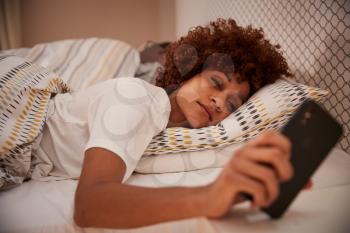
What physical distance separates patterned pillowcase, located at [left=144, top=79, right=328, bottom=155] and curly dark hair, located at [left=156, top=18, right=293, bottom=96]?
0.13 meters

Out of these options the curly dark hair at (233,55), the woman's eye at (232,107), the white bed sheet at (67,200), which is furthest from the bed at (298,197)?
the woman's eye at (232,107)

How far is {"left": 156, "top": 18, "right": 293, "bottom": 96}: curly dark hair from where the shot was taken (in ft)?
3.41

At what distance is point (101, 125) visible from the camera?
71 cm

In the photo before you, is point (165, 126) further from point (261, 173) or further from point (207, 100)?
point (261, 173)

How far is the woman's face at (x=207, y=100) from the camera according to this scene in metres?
0.98

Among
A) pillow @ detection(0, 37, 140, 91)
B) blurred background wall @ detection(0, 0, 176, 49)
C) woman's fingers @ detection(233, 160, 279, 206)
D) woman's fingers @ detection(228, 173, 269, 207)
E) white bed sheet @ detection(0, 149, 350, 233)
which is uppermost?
woman's fingers @ detection(233, 160, 279, 206)

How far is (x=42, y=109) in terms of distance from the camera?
941 millimetres

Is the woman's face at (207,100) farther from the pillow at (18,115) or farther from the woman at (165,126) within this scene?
the pillow at (18,115)

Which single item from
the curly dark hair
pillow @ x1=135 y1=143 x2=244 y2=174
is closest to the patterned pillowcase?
pillow @ x1=135 y1=143 x2=244 y2=174

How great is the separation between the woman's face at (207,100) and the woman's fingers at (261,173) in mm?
523

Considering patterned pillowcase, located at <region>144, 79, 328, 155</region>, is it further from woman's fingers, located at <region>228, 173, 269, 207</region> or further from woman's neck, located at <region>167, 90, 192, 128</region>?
woman's fingers, located at <region>228, 173, 269, 207</region>

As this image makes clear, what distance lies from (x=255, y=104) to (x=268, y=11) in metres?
0.51

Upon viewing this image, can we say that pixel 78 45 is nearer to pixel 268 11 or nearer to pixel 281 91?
pixel 268 11

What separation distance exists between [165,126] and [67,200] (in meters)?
0.32
